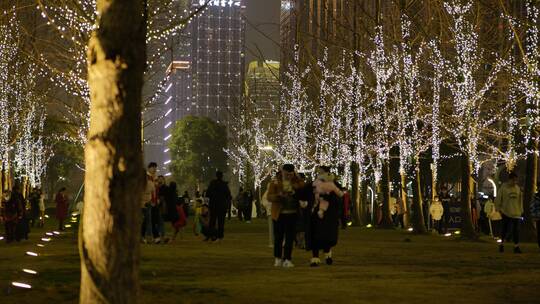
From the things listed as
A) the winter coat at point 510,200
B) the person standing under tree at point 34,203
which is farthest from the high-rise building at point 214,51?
the winter coat at point 510,200

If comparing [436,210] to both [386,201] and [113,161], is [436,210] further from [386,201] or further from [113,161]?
[113,161]

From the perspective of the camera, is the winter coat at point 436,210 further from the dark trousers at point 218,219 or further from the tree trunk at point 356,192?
the dark trousers at point 218,219

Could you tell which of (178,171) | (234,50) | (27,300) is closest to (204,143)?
(178,171)

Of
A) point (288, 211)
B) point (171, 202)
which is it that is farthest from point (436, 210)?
point (288, 211)

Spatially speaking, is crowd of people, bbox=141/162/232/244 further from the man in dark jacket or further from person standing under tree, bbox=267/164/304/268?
person standing under tree, bbox=267/164/304/268

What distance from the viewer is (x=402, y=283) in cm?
1275

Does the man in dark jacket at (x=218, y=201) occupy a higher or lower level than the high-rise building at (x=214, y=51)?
lower

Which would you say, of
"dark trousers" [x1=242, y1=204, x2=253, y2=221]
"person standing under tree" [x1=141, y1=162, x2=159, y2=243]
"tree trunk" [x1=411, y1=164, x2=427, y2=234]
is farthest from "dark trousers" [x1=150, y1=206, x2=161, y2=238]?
"dark trousers" [x1=242, y1=204, x2=253, y2=221]

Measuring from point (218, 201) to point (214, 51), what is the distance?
15741cm

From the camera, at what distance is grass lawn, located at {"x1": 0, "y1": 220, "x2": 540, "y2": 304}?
11.1 m

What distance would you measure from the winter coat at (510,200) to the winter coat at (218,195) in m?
7.18

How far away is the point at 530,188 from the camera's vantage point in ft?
80.8

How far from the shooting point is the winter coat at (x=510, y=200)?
19.9 m

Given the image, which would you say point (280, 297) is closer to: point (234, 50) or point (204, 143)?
point (204, 143)
